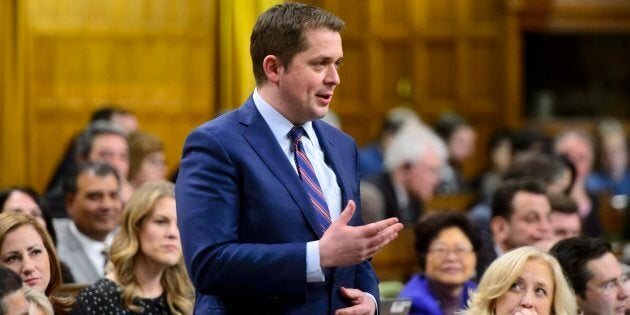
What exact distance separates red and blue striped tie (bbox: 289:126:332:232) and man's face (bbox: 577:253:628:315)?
5.39 ft

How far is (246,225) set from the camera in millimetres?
2811

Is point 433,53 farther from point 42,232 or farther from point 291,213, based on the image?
point 291,213

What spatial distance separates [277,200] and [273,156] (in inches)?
4.7

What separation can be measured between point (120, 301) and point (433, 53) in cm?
690

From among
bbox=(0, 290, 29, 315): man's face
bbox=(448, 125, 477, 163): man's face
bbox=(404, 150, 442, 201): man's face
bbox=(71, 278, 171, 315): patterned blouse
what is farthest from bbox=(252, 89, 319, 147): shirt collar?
bbox=(448, 125, 477, 163): man's face

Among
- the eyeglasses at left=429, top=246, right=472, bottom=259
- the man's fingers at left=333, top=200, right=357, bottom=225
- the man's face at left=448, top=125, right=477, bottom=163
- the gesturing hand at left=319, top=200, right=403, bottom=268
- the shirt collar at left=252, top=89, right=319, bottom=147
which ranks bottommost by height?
the man's face at left=448, top=125, right=477, bottom=163

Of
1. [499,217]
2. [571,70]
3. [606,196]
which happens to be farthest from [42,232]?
[571,70]

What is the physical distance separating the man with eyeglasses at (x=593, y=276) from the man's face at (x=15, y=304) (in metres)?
1.84

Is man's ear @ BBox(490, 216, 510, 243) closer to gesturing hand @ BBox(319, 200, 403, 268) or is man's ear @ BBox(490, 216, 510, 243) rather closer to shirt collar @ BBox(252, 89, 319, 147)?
shirt collar @ BBox(252, 89, 319, 147)

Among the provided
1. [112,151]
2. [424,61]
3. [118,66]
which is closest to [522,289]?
[112,151]

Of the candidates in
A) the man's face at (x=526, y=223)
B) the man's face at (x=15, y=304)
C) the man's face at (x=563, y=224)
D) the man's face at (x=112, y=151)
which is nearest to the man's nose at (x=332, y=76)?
the man's face at (x=15, y=304)

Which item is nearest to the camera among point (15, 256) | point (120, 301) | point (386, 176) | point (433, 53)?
point (15, 256)

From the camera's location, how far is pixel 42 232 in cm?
401

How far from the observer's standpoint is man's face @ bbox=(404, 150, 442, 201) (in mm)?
7184
